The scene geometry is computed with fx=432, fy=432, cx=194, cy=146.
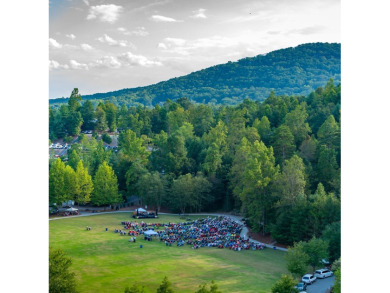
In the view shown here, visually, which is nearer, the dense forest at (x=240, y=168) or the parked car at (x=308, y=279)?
the parked car at (x=308, y=279)

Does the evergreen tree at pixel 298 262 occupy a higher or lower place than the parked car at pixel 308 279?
higher

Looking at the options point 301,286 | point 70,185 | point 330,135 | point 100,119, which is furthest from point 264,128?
point 100,119

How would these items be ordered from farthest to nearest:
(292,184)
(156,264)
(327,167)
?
1. (327,167)
2. (292,184)
3. (156,264)

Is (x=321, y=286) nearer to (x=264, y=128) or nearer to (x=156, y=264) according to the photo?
(x=156, y=264)

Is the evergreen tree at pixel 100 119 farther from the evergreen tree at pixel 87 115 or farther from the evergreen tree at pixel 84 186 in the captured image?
the evergreen tree at pixel 84 186

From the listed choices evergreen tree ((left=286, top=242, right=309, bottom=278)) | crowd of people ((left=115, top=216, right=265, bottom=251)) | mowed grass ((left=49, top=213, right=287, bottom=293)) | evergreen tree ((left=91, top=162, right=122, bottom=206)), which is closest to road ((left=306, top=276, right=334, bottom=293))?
evergreen tree ((left=286, top=242, right=309, bottom=278))

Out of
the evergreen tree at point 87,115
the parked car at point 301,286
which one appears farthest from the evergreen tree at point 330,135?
the evergreen tree at point 87,115
